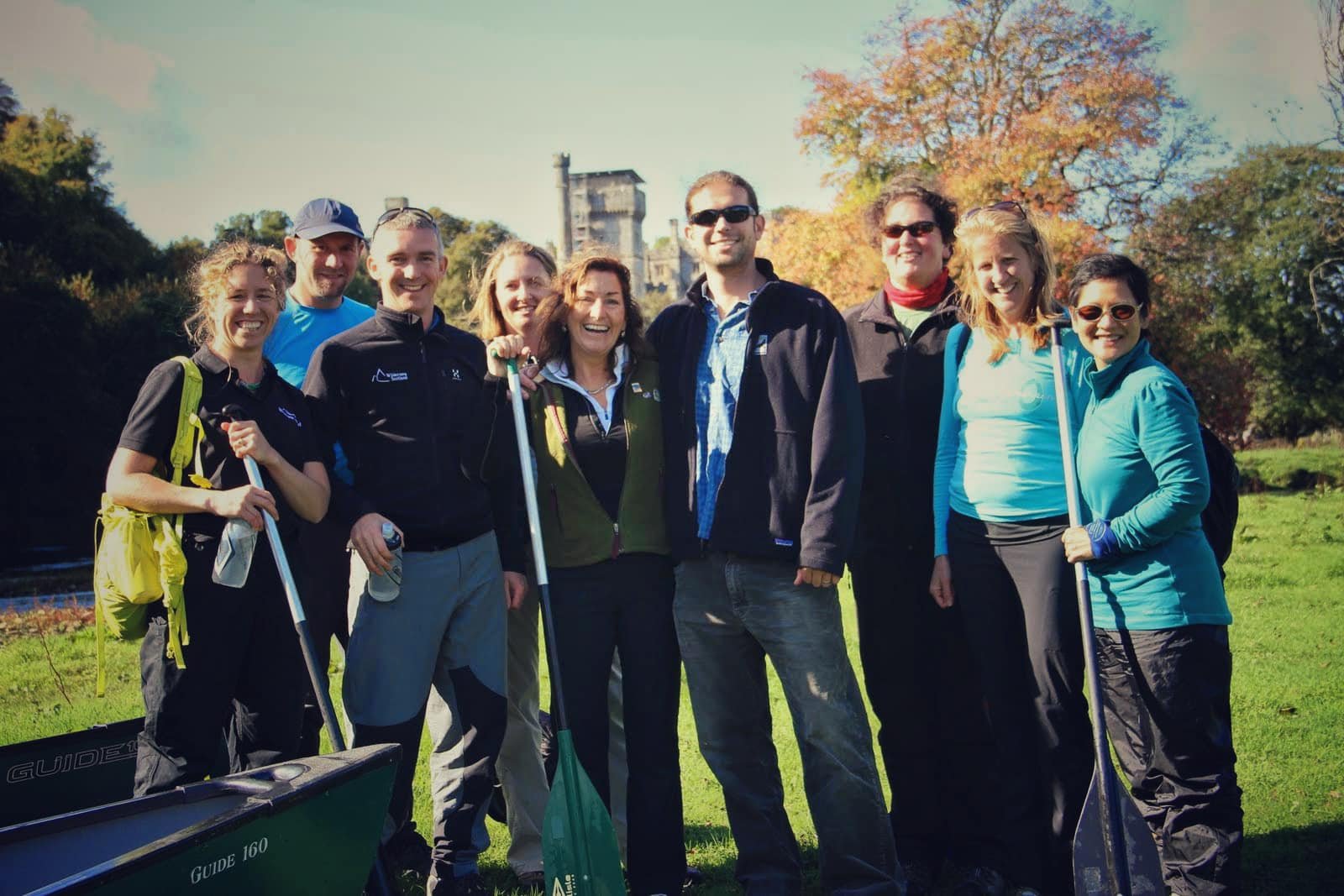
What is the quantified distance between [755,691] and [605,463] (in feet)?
3.62

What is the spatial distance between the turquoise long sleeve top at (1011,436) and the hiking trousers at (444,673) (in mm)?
1956

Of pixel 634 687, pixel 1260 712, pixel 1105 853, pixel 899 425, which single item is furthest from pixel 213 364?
pixel 1260 712

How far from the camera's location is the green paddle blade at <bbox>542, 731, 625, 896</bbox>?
375cm

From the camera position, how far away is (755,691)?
4.10 metres

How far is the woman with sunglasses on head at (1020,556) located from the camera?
151 inches

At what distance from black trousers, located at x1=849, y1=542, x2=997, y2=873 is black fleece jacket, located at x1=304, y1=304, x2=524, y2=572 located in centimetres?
160

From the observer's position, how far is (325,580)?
15.4ft

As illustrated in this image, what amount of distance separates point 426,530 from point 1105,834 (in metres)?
2.81

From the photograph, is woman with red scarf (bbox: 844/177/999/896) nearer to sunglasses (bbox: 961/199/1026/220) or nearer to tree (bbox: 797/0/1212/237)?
sunglasses (bbox: 961/199/1026/220)

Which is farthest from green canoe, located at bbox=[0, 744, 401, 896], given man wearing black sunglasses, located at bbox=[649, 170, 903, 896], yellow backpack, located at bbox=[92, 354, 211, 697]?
man wearing black sunglasses, located at bbox=[649, 170, 903, 896]

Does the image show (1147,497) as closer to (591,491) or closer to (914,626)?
(914,626)

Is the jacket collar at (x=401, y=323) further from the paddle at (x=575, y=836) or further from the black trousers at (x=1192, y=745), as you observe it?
the black trousers at (x=1192, y=745)

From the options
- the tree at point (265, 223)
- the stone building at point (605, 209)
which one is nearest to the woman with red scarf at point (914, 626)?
the tree at point (265, 223)

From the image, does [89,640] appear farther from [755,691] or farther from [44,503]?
[44,503]
